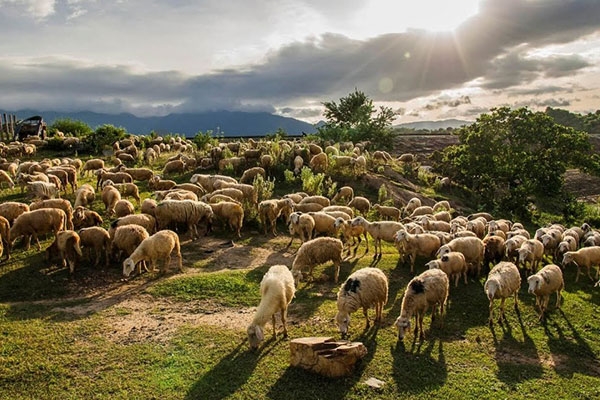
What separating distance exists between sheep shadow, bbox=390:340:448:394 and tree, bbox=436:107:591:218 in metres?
21.2

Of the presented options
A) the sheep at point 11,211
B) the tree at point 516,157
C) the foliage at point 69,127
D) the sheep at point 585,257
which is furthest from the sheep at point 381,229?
the foliage at point 69,127

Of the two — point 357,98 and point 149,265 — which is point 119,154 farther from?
point 357,98

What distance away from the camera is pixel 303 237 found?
1577cm

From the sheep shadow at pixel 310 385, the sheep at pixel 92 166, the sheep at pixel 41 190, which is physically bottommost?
the sheep shadow at pixel 310 385

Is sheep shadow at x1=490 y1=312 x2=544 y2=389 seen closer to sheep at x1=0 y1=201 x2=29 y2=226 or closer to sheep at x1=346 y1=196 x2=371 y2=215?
sheep at x1=346 y1=196 x2=371 y2=215

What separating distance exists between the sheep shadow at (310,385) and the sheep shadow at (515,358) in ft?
9.64

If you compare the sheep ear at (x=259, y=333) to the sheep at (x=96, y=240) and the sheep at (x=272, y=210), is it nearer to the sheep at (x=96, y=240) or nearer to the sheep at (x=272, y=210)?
the sheep at (x=96, y=240)

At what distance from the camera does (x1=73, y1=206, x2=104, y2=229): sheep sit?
15281 millimetres

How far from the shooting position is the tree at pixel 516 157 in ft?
91.1

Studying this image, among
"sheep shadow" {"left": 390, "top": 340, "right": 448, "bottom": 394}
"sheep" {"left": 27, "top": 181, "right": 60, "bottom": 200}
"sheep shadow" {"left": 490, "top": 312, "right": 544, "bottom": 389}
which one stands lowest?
"sheep shadow" {"left": 490, "top": 312, "right": 544, "bottom": 389}

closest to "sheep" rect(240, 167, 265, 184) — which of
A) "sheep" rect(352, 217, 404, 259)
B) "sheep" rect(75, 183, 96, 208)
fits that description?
"sheep" rect(75, 183, 96, 208)

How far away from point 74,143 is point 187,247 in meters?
23.9

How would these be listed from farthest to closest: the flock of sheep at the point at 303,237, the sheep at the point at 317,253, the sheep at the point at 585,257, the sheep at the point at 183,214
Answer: the sheep at the point at 183,214, the sheep at the point at 585,257, the sheep at the point at 317,253, the flock of sheep at the point at 303,237

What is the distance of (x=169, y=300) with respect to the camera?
11.3m
